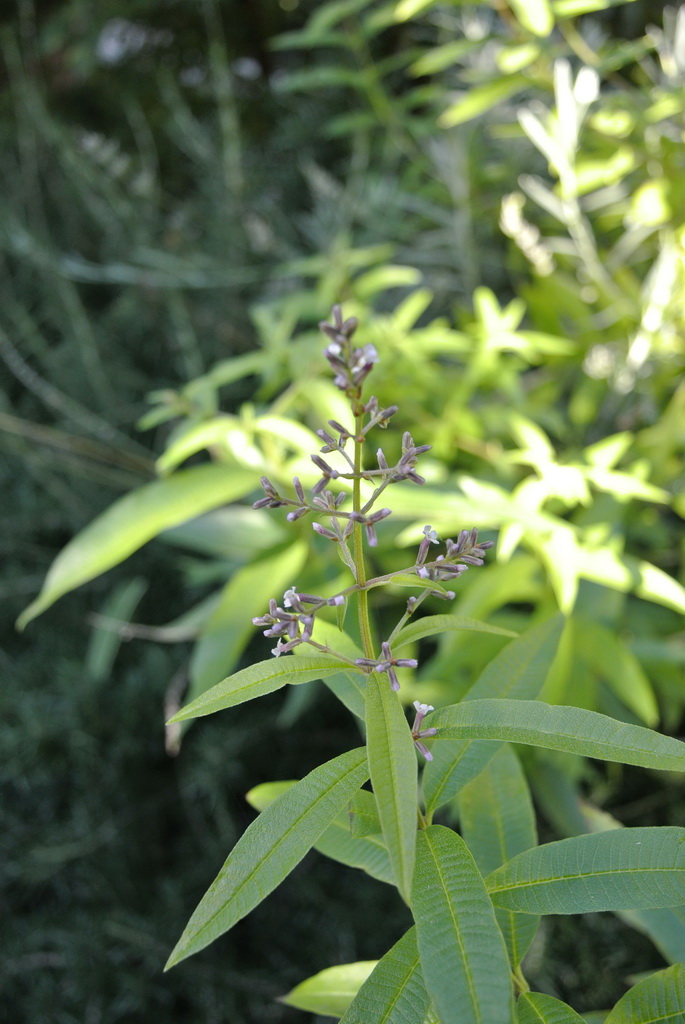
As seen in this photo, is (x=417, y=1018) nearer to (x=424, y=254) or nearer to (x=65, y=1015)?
(x=65, y=1015)

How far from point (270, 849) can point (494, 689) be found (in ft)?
0.44

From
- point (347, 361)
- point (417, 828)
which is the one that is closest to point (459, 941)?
point (417, 828)

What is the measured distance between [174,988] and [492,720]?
0.74m

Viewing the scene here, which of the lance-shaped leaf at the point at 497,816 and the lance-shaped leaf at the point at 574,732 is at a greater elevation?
the lance-shaped leaf at the point at 574,732

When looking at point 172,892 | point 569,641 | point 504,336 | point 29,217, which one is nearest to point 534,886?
point 569,641

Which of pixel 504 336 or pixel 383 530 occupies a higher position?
pixel 504 336

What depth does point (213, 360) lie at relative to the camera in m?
1.23

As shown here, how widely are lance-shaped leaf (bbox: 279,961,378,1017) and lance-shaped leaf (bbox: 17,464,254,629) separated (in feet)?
0.93

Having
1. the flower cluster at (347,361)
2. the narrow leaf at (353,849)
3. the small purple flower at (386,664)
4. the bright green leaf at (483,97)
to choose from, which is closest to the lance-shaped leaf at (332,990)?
the narrow leaf at (353,849)

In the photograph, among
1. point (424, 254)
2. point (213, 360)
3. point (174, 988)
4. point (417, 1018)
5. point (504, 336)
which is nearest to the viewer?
point (417, 1018)

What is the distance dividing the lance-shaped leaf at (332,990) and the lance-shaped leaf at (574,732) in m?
0.15

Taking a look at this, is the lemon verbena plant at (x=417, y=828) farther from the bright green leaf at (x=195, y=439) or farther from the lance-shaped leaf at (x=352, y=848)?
the bright green leaf at (x=195, y=439)

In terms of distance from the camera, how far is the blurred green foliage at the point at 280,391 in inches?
24.8

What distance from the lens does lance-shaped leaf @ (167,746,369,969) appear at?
0.86 feet
